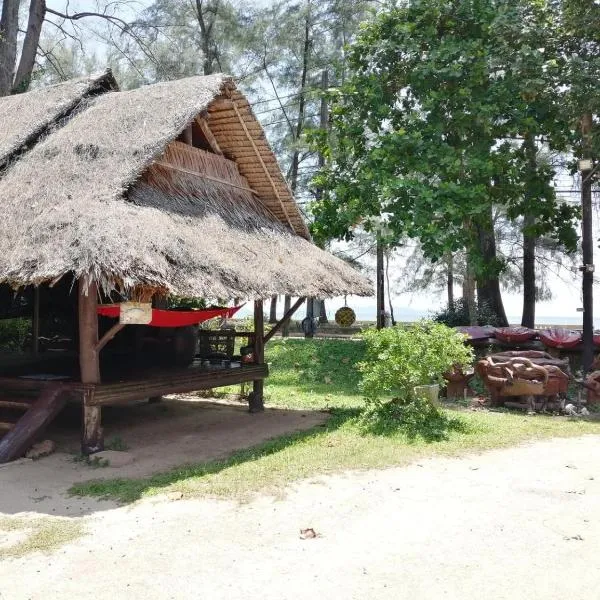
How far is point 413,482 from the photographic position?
18.4 feet

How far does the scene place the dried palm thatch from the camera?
8227 millimetres

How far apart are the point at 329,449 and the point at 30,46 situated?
14.1 m

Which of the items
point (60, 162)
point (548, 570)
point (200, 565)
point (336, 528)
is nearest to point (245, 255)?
point (60, 162)

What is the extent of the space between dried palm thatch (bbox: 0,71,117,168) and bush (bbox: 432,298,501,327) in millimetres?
9038

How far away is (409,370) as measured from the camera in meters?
7.62

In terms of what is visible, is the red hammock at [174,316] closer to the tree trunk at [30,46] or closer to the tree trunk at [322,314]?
the tree trunk at [30,46]

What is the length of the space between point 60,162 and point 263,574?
17.8ft

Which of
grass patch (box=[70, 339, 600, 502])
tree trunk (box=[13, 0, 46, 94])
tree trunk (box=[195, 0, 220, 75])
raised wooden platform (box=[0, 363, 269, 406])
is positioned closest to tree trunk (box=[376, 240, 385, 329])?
grass patch (box=[70, 339, 600, 502])

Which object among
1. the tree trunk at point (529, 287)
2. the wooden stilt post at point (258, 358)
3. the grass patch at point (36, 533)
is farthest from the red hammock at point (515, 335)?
the grass patch at point (36, 533)

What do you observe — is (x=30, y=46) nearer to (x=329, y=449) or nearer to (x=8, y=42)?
(x=8, y=42)

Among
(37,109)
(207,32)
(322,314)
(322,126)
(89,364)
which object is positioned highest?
(207,32)

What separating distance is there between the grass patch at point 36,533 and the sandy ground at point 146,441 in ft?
0.72

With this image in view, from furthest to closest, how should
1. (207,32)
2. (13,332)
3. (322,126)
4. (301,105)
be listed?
1. (301,105)
2. (207,32)
3. (322,126)
4. (13,332)

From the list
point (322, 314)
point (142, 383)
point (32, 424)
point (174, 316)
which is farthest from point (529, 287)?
point (32, 424)
